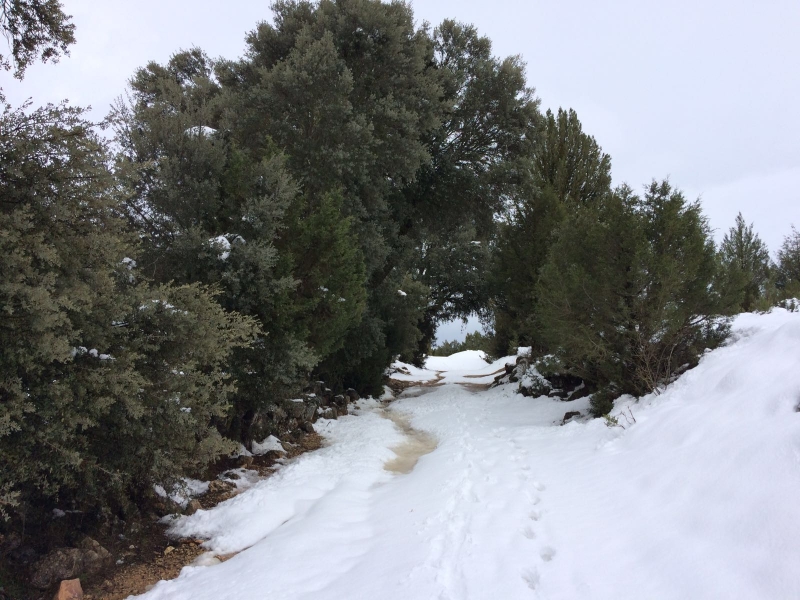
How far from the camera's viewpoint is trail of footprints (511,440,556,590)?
320cm

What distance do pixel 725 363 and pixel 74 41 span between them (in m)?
9.34

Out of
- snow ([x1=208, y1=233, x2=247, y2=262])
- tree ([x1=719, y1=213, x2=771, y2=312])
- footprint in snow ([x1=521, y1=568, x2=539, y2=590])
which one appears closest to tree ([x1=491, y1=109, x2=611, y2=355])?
tree ([x1=719, y1=213, x2=771, y2=312])

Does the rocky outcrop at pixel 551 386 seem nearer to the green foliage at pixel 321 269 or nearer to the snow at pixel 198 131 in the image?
the green foliage at pixel 321 269

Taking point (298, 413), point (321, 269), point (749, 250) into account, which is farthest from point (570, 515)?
point (749, 250)

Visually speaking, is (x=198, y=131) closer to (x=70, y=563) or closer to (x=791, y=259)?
(x=70, y=563)

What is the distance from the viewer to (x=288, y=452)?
330 inches

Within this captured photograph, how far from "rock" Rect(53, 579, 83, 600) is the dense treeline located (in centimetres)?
70

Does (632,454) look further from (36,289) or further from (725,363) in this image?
(36,289)

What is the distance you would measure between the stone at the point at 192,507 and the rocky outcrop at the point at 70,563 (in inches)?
41.6

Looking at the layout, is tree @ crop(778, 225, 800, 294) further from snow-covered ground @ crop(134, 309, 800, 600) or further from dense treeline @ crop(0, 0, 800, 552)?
snow-covered ground @ crop(134, 309, 800, 600)

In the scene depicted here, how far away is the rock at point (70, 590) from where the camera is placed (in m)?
3.67

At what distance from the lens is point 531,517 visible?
13.7 feet

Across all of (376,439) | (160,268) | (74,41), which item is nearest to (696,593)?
(376,439)

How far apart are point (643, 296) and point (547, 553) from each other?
5.11m
